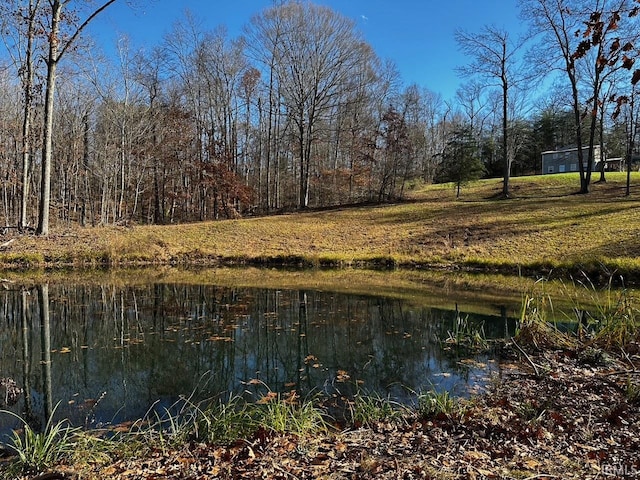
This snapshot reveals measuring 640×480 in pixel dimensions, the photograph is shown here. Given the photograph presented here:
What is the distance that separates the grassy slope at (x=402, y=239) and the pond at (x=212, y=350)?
6.75 meters

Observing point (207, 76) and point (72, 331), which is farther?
point (207, 76)

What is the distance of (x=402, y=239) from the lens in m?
20.7

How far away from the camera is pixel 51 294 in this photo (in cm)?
1127

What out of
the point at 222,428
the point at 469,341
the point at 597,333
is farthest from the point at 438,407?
the point at 597,333

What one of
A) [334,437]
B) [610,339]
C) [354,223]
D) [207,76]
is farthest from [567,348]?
[207,76]

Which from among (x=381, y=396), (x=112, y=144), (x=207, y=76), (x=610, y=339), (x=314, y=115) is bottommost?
(x=381, y=396)

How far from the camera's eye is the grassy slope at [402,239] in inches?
643

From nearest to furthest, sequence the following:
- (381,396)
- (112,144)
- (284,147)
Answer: (381,396)
(112,144)
(284,147)

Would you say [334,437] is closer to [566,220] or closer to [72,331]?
[72,331]

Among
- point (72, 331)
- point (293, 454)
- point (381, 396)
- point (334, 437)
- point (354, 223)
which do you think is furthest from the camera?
point (354, 223)

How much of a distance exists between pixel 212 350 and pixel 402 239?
49.6 ft

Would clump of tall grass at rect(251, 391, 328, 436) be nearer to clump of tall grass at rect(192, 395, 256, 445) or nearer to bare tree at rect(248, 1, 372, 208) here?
clump of tall grass at rect(192, 395, 256, 445)

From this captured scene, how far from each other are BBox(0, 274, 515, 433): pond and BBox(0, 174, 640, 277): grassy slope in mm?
A: 6752

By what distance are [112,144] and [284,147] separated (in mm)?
14266
